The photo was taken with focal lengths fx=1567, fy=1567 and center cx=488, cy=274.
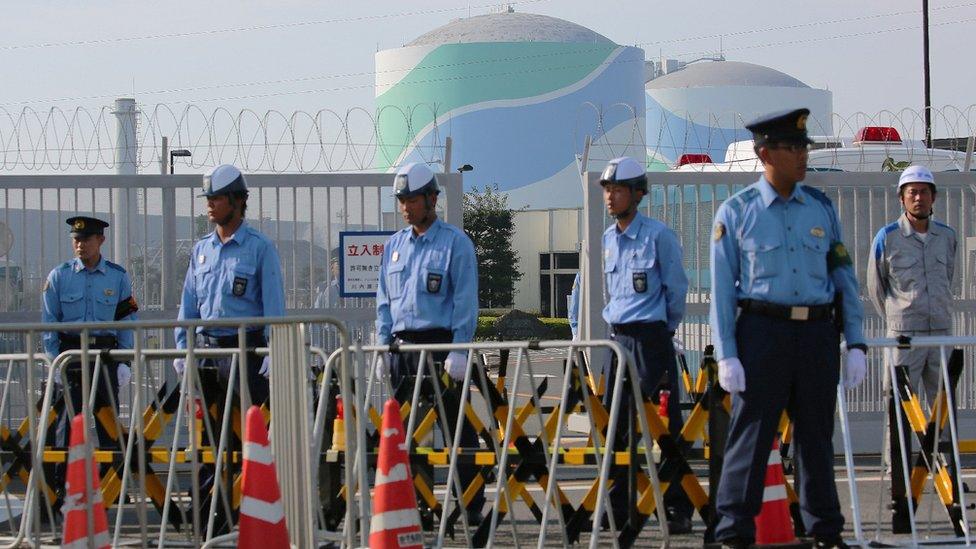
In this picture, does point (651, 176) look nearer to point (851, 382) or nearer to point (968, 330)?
point (968, 330)

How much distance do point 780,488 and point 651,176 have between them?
529cm

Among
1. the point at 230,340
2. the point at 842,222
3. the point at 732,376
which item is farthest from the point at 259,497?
the point at 842,222

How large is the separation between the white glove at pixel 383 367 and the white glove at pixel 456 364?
0.32 metres

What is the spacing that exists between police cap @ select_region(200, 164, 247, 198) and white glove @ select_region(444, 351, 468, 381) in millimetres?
1573

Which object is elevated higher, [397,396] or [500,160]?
[500,160]

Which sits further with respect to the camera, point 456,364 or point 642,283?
point 642,283

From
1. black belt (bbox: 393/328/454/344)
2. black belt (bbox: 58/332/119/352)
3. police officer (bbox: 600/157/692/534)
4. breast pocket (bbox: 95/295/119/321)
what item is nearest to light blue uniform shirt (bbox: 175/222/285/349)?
black belt (bbox: 393/328/454/344)

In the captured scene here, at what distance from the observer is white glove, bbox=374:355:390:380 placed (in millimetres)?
8391

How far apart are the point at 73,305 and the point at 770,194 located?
17.2ft

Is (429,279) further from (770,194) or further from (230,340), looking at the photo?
(770,194)

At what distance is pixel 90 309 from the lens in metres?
10.3

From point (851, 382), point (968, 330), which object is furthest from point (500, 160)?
point (851, 382)

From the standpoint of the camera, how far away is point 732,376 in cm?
675

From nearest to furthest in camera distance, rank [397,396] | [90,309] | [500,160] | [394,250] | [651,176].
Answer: [397,396]
[394,250]
[90,309]
[651,176]
[500,160]
